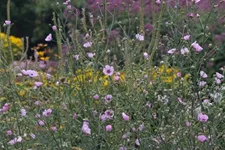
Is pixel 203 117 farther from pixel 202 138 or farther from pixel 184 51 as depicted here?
pixel 184 51

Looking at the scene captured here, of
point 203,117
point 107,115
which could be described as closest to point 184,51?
point 203,117

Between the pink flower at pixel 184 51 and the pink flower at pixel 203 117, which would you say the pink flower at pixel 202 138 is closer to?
the pink flower at pixel 203 117

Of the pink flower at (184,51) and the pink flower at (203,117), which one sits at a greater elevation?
the pink flower at (184,51)

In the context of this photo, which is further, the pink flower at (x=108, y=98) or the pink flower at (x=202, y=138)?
the pink flower at (x=108, y=98)

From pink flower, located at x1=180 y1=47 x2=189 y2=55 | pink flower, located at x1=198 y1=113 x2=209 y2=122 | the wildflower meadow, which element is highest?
pink flower, located at x1=180 y1=47 x2=189 y2=55

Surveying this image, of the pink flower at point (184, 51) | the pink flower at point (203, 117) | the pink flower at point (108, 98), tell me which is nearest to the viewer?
the pink flower at point (203, 117)

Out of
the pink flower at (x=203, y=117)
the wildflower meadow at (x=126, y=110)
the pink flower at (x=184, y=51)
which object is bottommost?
the wildflower meadow at (x=126, y=110)

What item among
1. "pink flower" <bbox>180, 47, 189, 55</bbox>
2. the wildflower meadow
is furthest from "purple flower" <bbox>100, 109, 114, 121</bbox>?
"pink flower" <bbox>180, 47, 189, 55</bbox>

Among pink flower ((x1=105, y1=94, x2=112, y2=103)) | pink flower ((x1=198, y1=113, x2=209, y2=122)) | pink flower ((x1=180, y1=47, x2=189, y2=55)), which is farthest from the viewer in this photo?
pink flower ((x1=105, y1=94, x2=112, y2=103))

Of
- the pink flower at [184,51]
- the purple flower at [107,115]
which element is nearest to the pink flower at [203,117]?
the pink flower at [184,51]

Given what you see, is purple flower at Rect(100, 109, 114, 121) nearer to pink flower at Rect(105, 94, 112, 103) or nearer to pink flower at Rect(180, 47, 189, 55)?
pink flower at Rect(105, 94, 112, 103)

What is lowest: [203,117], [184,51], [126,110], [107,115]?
[126,110]

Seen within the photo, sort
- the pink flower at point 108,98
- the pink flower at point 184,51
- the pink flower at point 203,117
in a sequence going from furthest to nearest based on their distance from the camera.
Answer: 1. the pink flower at point 108,98
2. the pink flower at point 184,51
3. the pink flower at point 203,117

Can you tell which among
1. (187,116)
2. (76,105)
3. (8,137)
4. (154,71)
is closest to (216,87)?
(187,116)
